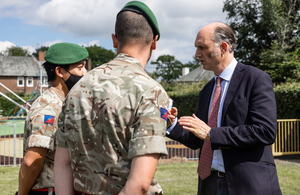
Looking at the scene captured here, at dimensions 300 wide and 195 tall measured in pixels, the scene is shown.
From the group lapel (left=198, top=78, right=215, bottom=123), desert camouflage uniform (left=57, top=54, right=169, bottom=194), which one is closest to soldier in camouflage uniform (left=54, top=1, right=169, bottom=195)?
desert camouflage uniform (left=57, top=54, right=169, bottom=194)

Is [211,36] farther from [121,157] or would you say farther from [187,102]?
[187,102]

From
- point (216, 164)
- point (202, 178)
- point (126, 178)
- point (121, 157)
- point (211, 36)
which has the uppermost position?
point (211, 36)

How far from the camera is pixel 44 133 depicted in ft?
7.39

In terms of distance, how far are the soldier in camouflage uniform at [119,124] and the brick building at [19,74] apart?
56172 millimetres

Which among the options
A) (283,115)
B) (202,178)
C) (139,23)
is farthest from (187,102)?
(139,23)

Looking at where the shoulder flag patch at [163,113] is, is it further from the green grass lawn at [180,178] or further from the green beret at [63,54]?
the green grass lawn at [180,178]

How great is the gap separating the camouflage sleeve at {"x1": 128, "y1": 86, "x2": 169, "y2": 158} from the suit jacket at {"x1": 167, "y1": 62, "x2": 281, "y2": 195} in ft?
3.69

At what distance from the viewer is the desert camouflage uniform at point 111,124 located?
144 cm

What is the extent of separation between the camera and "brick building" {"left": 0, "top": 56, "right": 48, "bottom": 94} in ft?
176

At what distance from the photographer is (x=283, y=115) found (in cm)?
1118

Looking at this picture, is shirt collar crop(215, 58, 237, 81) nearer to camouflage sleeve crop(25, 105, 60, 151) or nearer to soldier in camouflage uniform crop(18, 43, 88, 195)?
soldier in camouflage uniform crop(18, 43, 88, 195)

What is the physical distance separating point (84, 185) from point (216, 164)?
1.48 m

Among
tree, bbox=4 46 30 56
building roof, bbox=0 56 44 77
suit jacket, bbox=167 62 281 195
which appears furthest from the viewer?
tree, bbox=4 46 30 56

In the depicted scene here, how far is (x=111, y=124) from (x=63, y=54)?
1.43m
